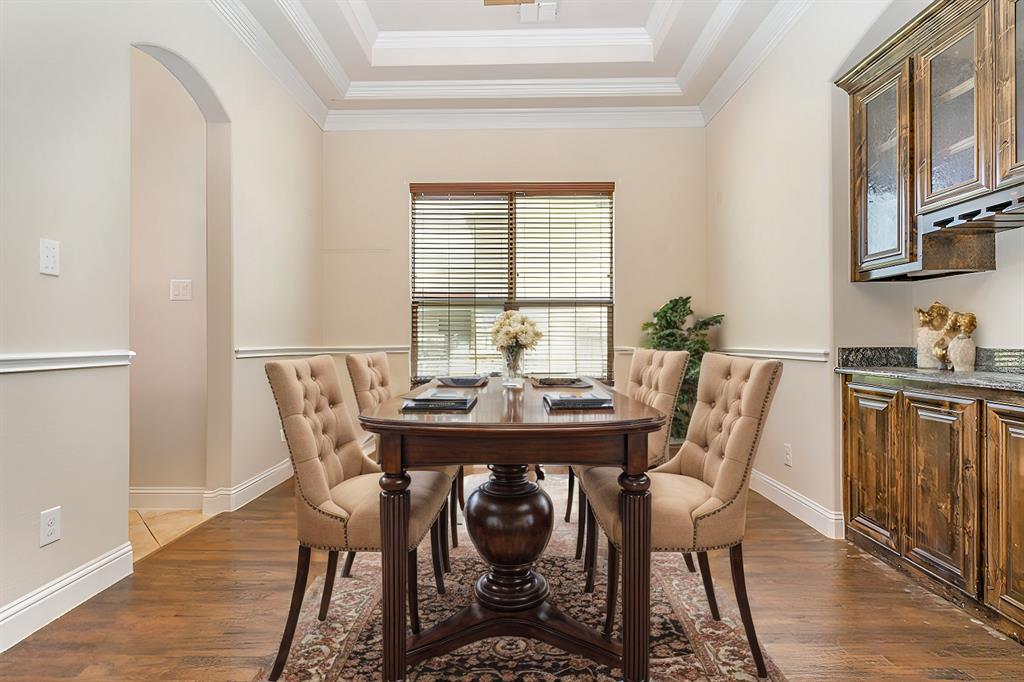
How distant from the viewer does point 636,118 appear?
496 centimetres

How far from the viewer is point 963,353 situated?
2592mm

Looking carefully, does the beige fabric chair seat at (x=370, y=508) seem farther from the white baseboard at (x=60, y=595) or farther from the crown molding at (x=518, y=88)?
the crown molding at (x=518, y=88)

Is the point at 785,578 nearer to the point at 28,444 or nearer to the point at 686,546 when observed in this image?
the point at 686,546

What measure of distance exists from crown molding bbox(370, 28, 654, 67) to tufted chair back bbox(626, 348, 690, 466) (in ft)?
8.17

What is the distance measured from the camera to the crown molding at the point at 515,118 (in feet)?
16.2

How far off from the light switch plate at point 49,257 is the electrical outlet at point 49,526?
85cm

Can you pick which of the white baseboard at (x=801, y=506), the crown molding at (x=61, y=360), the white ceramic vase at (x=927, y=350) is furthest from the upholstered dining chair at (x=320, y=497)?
the white ceramic vase at (x=927, y=350)

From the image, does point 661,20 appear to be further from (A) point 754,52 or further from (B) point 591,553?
(B) point 591,553

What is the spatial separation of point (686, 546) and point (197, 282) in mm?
3094

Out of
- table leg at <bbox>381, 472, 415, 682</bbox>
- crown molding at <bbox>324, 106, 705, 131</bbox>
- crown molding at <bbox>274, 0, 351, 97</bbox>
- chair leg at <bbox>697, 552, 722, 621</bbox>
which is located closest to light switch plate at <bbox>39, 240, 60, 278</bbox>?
table leg at <bbox>381, 472, 415, 682</bbox>

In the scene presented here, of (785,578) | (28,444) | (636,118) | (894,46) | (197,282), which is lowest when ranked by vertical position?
(785,578)

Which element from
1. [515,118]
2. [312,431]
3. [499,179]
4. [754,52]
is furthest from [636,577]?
[515,118]

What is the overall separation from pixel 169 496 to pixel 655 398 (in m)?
2.93

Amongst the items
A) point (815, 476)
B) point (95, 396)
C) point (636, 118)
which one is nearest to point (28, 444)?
point (95, 396)
